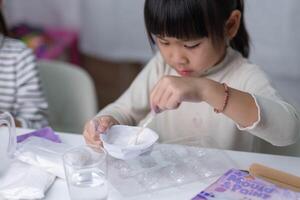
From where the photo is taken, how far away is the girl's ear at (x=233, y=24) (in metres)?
1.12

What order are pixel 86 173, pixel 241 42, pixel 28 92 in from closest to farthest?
pixel 86 173
pixel 241 42
pixel 28 92

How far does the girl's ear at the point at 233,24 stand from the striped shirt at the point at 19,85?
578 mm

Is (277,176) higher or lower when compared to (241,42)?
lower

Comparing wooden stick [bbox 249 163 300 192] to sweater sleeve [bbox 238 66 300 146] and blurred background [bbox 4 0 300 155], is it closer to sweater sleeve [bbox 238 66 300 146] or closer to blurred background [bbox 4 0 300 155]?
sweater sleeve [bbox 238 66 300 146]

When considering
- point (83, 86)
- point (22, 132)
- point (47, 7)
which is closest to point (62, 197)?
point (22, 132)

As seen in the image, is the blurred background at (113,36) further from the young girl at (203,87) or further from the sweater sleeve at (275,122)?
the sweater sleeve at (275,122)

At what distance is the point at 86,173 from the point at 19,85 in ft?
2.10

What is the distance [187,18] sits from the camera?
1.03m

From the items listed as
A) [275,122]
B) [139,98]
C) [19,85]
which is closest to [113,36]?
[19,85]

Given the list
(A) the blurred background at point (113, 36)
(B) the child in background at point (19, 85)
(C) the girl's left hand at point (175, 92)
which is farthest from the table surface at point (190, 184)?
(A) the blurred background at point (113, 36)

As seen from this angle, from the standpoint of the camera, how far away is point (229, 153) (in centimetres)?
104

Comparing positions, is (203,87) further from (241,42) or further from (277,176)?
(241,42)

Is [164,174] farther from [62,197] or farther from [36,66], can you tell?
[36,66]

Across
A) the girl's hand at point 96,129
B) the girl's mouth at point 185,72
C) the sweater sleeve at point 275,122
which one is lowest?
the girl's hand at point 96,129
